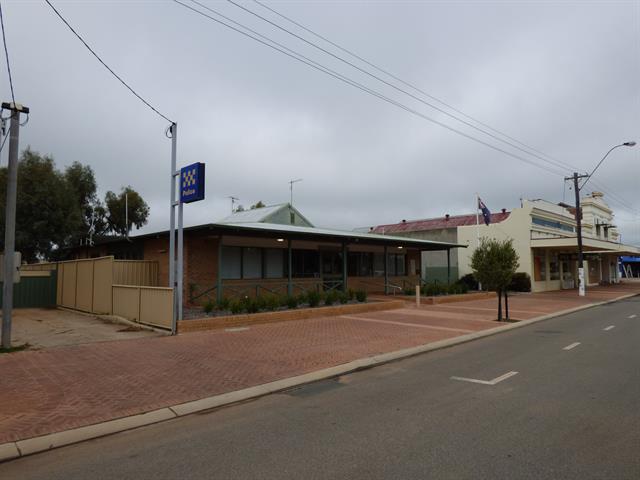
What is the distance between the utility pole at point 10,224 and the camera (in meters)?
9.98

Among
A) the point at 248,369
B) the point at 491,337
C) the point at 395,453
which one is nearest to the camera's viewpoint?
the point at 395,453

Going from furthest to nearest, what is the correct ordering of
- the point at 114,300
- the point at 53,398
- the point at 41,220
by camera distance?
the point at 41,220
the point at 114,300
the point at 53,398

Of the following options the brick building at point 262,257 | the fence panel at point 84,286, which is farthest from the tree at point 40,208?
the fence panel at point 84,286

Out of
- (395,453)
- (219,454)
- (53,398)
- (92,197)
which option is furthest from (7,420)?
(92,197)

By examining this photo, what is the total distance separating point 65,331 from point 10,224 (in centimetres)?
403

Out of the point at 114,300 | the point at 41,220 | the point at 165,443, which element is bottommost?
the point at 165,443

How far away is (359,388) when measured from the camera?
7270 millimetres

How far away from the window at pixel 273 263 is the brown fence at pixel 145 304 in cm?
698

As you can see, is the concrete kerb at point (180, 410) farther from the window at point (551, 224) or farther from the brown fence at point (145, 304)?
the window at point (551, 224)

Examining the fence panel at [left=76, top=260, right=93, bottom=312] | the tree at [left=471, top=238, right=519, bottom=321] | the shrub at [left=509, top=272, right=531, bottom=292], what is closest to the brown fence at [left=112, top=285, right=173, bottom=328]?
the fence panel at [left=76, top=260, right=93, bottom=312]

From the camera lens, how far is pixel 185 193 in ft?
42.9

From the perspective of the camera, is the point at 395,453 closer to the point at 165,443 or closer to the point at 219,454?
the point at 219,454

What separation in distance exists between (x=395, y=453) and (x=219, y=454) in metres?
1.79

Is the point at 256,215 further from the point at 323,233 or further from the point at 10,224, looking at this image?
the point at 10,224
